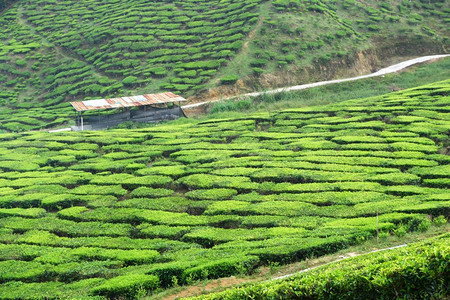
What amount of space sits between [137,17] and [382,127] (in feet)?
109

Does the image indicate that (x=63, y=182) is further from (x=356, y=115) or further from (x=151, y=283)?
(x=356, y=115)

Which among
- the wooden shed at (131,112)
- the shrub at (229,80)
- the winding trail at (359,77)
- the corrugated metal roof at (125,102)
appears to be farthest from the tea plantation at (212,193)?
the shrub at (229,80)

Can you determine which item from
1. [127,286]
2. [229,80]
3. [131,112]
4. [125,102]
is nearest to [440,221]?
[127,286]

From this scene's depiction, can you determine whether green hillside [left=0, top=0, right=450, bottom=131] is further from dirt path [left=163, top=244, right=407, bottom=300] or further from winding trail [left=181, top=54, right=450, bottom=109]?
dirt path [left=163, top=244, right=407, bottom=300]

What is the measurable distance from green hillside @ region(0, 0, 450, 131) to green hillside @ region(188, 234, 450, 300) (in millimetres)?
30396

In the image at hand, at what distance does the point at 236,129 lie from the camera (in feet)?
98.0

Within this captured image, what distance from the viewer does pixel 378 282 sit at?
32.7 feet

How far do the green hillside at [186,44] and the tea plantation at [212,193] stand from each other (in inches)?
431

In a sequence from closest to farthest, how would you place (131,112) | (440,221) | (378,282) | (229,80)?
(378,282), (440,221), (131,112), (229,80)

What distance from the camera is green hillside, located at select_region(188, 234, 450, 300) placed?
978 cm

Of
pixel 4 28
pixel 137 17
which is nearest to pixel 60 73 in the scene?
pixel 137 17

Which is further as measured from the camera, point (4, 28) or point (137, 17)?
point (4, 28)

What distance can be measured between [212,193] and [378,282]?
11.7 metres

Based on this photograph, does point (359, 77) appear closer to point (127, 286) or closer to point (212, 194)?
point (212, 194)
